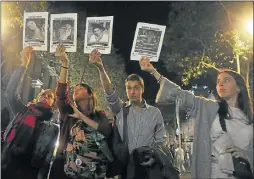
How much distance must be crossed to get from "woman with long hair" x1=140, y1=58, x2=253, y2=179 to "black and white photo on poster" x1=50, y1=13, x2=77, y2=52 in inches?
45.0

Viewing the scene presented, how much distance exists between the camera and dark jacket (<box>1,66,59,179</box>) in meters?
3.79

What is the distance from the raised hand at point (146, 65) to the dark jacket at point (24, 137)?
1.30 m

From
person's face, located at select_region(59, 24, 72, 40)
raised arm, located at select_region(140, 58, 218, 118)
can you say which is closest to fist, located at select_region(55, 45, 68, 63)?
person's face, located at select_region(59, 24, 72, 40)

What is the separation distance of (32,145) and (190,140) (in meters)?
1.98

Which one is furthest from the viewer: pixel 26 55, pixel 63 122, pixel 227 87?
pixel 26 55

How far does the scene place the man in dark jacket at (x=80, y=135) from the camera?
3.54 m

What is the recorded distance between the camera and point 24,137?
3.85 m

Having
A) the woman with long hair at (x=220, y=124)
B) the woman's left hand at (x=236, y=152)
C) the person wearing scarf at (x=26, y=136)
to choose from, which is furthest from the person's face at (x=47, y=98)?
the woman's left hand at (x=236, y=152)

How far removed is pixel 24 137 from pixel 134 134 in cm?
144

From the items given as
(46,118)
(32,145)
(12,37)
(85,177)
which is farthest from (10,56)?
Result: (85,177)

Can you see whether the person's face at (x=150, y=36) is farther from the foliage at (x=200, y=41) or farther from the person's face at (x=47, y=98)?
the person's face at (x=47, y=98)

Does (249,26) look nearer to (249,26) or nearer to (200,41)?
(249,26)

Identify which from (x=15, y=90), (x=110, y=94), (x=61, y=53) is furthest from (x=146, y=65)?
(x=15, y=90)

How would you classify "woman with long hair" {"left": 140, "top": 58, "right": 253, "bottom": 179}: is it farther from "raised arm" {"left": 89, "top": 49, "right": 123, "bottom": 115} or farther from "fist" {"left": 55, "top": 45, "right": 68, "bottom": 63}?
"fist" {"left": 55, "top": 45, "right": 68, "bottom": 63}
